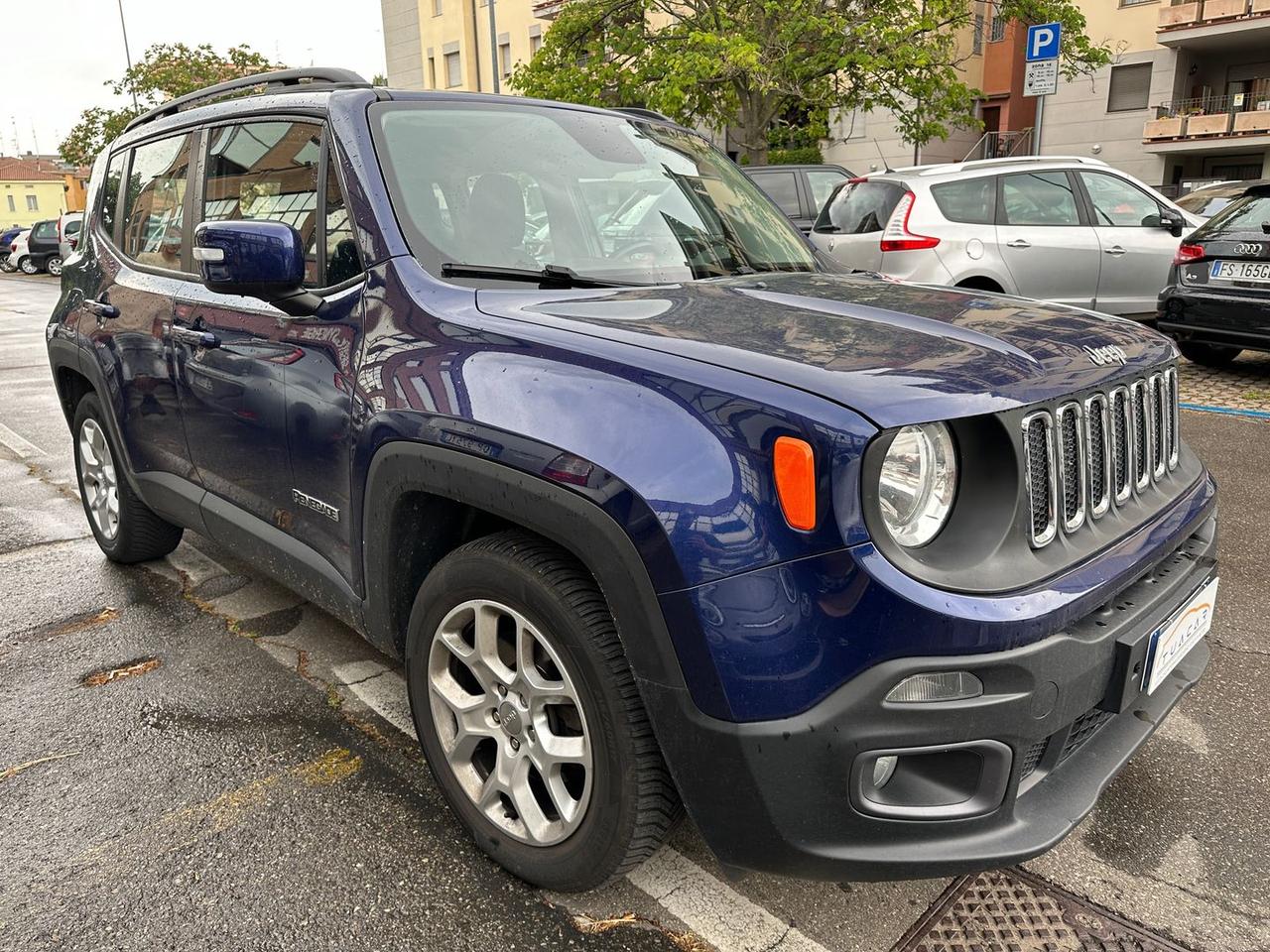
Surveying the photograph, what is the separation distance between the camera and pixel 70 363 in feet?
13.4

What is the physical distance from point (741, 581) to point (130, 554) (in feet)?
11.4

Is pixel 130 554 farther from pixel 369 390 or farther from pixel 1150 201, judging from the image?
pixel 1150 201

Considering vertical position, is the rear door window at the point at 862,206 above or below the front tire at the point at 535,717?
above

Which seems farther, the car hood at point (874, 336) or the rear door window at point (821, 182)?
the rear door window at point (821, 182)

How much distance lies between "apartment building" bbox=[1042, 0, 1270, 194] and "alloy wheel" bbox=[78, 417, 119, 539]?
95.0 feet

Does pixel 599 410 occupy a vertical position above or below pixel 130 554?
above

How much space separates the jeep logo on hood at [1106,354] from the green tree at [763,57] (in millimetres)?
14408

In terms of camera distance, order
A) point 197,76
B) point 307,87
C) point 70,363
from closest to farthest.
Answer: point 307,87
point 70,363
point 197,76

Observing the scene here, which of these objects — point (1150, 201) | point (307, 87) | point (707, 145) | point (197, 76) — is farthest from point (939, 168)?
point (197, 76)

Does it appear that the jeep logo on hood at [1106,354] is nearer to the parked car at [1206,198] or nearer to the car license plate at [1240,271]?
the car license plate at [1240,271]

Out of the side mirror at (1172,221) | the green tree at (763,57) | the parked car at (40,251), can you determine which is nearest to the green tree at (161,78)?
the parked car at (40,251)

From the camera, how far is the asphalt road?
2107 millimetres

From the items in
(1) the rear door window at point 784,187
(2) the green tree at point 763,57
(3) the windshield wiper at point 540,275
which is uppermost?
(2) the green tree at point 763,57

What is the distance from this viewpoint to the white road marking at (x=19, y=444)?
22.1 ft
